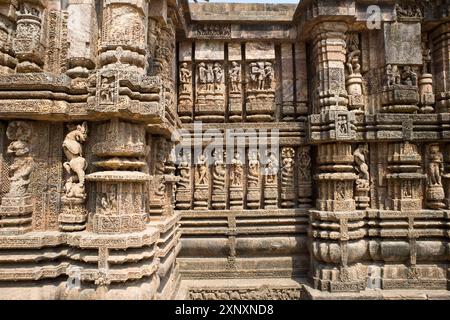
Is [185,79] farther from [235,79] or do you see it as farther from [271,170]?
[271,170]

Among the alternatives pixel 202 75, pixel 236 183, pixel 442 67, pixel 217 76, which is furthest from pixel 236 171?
pixel 442 67

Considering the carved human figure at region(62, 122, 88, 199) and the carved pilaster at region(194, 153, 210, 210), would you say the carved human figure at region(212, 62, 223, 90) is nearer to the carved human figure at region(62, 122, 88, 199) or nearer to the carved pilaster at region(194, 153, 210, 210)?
the carved pilaster at region(194, 153, 210, 210)

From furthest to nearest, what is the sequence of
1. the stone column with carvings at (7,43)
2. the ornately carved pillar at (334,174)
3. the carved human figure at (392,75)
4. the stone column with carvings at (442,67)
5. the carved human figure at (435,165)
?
1. the stone column with carvings at (442,67)
2. the carved human figure at (392,75)
3. the carved human figure at (435,165)
4. the ornately carved pillar at (334,174)
5. the stone column with carvings at (7,43)

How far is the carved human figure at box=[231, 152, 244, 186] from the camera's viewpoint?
617 centimetres

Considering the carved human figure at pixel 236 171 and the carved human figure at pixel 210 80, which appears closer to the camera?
the carved human figure at pixel 236 171

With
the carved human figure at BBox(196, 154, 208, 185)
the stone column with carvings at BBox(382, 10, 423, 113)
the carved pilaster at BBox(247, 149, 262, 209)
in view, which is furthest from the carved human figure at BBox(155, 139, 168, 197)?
the stone column with carvings at BBox(382, 10, 423, 113)

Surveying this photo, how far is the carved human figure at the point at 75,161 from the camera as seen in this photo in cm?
385

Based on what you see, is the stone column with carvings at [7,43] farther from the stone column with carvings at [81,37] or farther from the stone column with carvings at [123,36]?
the stone column with carvings at [123,36]

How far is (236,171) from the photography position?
6184 millimetres

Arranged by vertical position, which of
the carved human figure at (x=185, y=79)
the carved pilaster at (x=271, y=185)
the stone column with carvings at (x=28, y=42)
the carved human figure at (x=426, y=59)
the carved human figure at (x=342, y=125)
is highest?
the carved human figure at (x=426, y=59)

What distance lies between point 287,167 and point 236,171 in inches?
46.2

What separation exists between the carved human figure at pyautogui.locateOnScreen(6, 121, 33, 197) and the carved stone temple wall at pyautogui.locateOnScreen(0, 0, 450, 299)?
0.08ft

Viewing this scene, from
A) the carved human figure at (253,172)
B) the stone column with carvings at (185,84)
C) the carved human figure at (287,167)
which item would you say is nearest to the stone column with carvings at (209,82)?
the stone column with carvings at (185,84)

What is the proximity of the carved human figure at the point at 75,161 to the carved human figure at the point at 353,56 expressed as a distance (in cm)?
562
